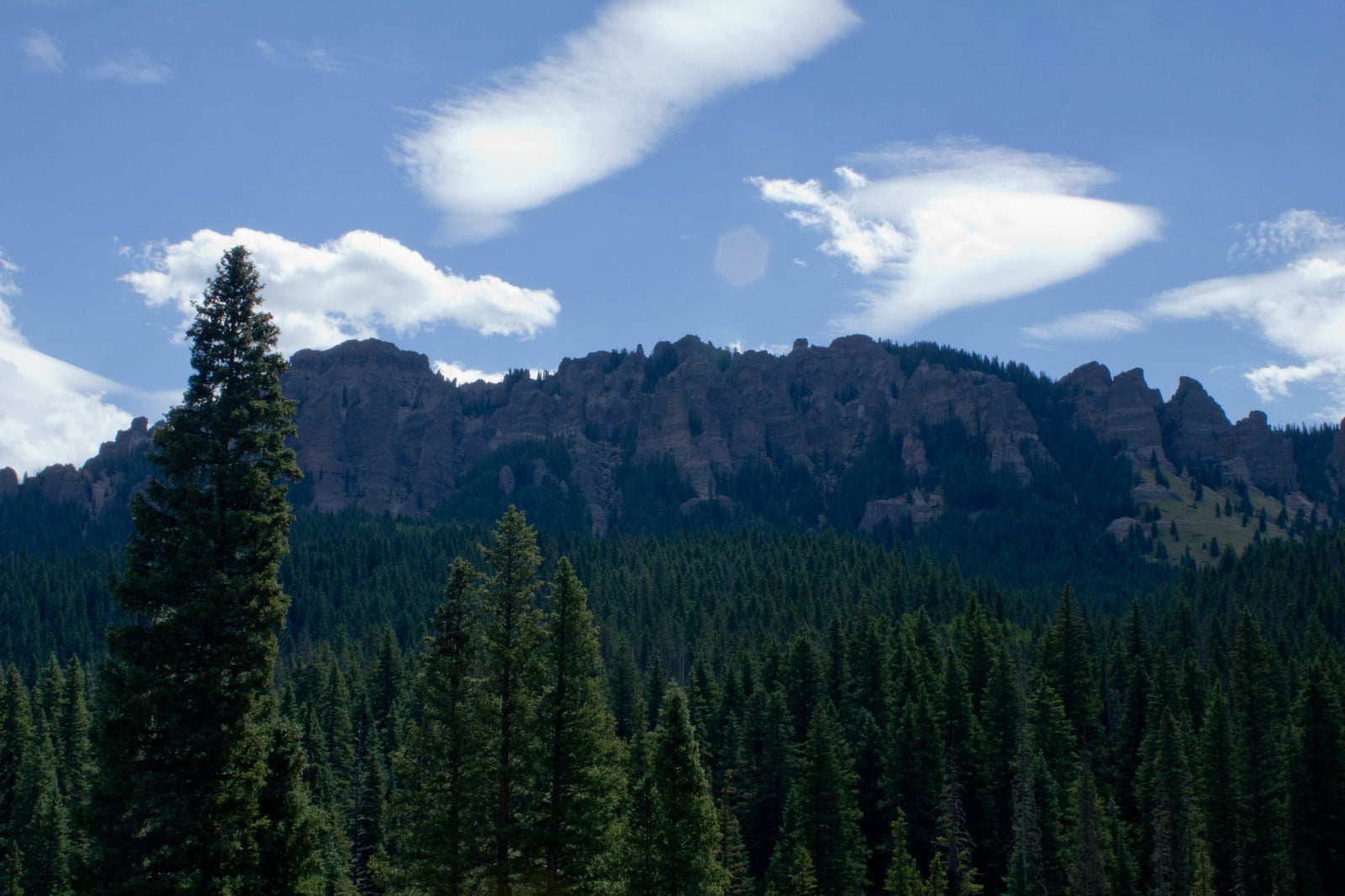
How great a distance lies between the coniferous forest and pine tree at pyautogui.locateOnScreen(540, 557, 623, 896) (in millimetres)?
77

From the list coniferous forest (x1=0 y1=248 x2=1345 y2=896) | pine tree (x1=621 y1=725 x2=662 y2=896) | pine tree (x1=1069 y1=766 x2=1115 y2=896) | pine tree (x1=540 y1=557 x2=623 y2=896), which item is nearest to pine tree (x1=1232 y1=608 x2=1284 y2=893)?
coniferous forest (x1=0 y1=248 x2=1345 y2=896)

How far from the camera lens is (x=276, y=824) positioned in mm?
22703

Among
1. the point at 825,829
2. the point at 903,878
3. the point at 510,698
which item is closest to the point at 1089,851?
the point at 903,878

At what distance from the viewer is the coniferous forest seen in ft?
71.5

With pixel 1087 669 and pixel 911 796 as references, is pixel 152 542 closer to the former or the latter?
pixel 911 796

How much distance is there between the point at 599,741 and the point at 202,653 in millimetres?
12112

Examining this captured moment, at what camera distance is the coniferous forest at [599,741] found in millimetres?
21797

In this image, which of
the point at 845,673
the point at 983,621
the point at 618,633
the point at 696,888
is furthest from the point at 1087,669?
the point at 618,633

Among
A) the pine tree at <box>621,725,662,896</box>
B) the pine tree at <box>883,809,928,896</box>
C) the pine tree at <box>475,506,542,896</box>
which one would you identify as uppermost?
the pine tree at <box>475,506,542,896</box>

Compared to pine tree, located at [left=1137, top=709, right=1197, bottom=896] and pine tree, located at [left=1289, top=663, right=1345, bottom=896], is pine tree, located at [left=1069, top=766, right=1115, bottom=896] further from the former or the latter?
pine tree, located at [left=1289, top=663, right=1345, bottom=896]

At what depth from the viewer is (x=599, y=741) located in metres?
30.1

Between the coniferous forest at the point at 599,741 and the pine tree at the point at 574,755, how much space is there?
0.08 m

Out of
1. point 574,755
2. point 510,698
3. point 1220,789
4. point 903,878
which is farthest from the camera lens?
point 1220,789

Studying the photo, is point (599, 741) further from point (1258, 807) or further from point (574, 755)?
point (1258, 807)
